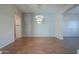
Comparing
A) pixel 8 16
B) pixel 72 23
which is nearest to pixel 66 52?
pixel 72 23

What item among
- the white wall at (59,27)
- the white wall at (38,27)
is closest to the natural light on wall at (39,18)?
Result: the white wall at (38,27)

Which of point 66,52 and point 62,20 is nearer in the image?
point 66,52

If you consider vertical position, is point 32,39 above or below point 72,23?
below

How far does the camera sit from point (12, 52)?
1.13 m

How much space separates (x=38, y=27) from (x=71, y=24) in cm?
38

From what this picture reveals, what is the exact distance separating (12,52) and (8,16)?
41 centimetres

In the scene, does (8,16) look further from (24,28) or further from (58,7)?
(58,7)

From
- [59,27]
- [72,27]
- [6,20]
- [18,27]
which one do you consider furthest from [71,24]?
[6,20]

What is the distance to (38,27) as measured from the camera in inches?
51.0

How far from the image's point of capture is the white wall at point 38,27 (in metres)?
1.25

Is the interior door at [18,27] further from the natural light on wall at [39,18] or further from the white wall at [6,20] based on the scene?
the natural light on wall at [39,18]

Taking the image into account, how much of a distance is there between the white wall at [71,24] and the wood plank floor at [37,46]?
0.15 m

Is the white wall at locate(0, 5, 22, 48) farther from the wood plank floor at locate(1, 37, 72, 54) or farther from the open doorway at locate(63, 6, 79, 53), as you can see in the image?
the open doorway at locate(63, 6, 79, 53)
